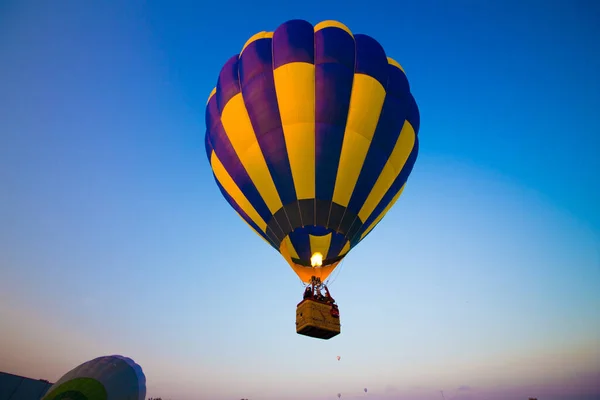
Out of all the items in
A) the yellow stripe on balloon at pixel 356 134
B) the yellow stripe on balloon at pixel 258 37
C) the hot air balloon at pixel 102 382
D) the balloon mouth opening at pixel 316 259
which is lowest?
the hot air balloon at pixel 102 382

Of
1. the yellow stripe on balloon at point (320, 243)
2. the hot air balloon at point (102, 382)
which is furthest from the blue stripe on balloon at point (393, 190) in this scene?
the hot air balloon at point (102, 382)

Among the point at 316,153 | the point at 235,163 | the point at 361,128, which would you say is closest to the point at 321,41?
the point at 361,128

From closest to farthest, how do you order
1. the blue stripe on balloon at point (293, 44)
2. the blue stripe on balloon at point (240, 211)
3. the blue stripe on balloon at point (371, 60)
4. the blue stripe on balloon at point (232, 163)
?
the blue stripe on balloon at point (293, 44) < the blue stripe on balloon at point (371, 60) < the blue stripe on balloon at point (232, 163) < the blue stripe on balloon at point (240, 211)

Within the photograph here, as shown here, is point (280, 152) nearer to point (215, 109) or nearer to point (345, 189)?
point (345, 189)

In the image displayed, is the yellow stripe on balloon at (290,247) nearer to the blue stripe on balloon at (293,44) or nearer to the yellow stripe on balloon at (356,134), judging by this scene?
the yellow stripe on balloon at (356,134)

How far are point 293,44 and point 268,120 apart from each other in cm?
229

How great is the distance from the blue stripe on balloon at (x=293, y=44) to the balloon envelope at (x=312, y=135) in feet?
0.10

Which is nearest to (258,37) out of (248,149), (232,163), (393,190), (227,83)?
(227,83)

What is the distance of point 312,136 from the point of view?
7.77m

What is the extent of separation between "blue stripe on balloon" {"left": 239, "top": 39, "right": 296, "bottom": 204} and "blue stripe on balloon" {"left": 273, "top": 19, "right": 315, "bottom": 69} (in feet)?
1.08

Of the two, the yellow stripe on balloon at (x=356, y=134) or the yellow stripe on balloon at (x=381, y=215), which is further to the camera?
the yellow stripe on balloon at (x=381, y=215)

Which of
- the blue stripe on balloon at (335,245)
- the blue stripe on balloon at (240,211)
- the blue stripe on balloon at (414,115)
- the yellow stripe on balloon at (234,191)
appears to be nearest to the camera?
the blue stripe on balloon at (335,245)

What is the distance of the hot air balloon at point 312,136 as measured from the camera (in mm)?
7777

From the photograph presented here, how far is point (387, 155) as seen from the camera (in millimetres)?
8555
